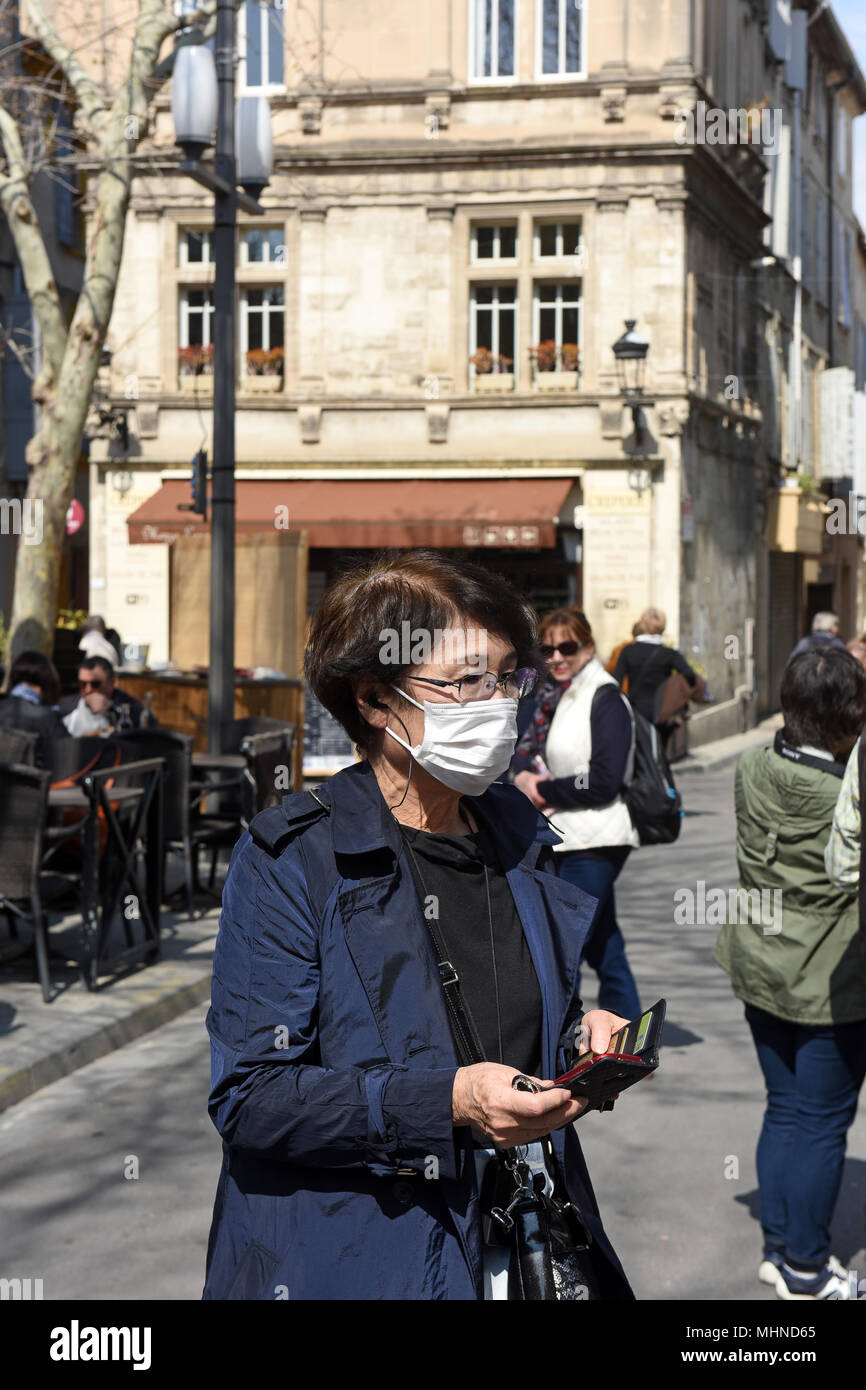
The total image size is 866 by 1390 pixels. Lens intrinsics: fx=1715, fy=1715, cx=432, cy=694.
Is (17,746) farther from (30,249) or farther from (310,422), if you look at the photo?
(310,422)

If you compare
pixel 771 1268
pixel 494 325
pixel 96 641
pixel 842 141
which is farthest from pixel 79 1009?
pixel 842 141

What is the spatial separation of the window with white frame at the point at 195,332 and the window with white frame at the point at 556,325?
4.74 metres

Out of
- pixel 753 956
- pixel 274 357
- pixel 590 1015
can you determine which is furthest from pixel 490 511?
pixel 590 1015

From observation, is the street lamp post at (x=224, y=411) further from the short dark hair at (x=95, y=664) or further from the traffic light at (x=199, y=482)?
the traffic light at (x=199, y=482)

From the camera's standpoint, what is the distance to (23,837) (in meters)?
7.70

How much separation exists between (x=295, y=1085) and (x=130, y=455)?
23488mm

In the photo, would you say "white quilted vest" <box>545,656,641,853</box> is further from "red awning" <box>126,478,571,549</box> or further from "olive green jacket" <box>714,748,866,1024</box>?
"red awning" <box>126,478,571,549</box>

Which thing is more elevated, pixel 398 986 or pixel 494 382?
pixel 494 382

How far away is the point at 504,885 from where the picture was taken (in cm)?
250

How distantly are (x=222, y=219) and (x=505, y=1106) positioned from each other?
10.2 meters

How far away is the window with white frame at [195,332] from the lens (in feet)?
81.2

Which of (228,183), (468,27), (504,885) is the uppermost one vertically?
(468,27)

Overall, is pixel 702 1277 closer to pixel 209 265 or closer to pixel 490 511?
pixel 490 511

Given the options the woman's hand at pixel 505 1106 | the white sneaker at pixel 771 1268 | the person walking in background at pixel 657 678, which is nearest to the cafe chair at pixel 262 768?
the person walking in background at pixel 657 678
